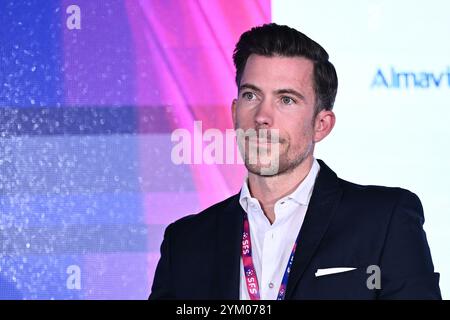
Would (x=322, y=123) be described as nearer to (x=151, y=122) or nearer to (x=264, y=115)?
(x=264, y=115)

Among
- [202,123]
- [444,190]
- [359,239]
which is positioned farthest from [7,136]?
[444,190]

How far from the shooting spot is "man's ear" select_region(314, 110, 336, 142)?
230cm

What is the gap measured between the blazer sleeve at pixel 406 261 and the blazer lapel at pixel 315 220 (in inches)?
6.5

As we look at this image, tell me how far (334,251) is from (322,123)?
44cm

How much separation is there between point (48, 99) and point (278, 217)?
1046 mm

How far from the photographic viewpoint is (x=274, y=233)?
2.11 m

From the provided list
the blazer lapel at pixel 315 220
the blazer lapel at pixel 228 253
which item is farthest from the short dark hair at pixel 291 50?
the blazer lapel at pixel 228 253

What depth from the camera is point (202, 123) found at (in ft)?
8.87

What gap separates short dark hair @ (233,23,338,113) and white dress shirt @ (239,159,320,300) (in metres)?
0.24

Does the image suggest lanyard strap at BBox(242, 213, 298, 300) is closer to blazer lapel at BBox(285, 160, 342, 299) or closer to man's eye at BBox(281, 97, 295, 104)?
blazer lapel at BBox(285, 160, 342, 299)

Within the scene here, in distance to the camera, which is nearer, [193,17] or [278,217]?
[278,217]

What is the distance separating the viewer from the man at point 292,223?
2.01 m

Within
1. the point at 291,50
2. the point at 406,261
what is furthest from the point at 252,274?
the point at 291,50
